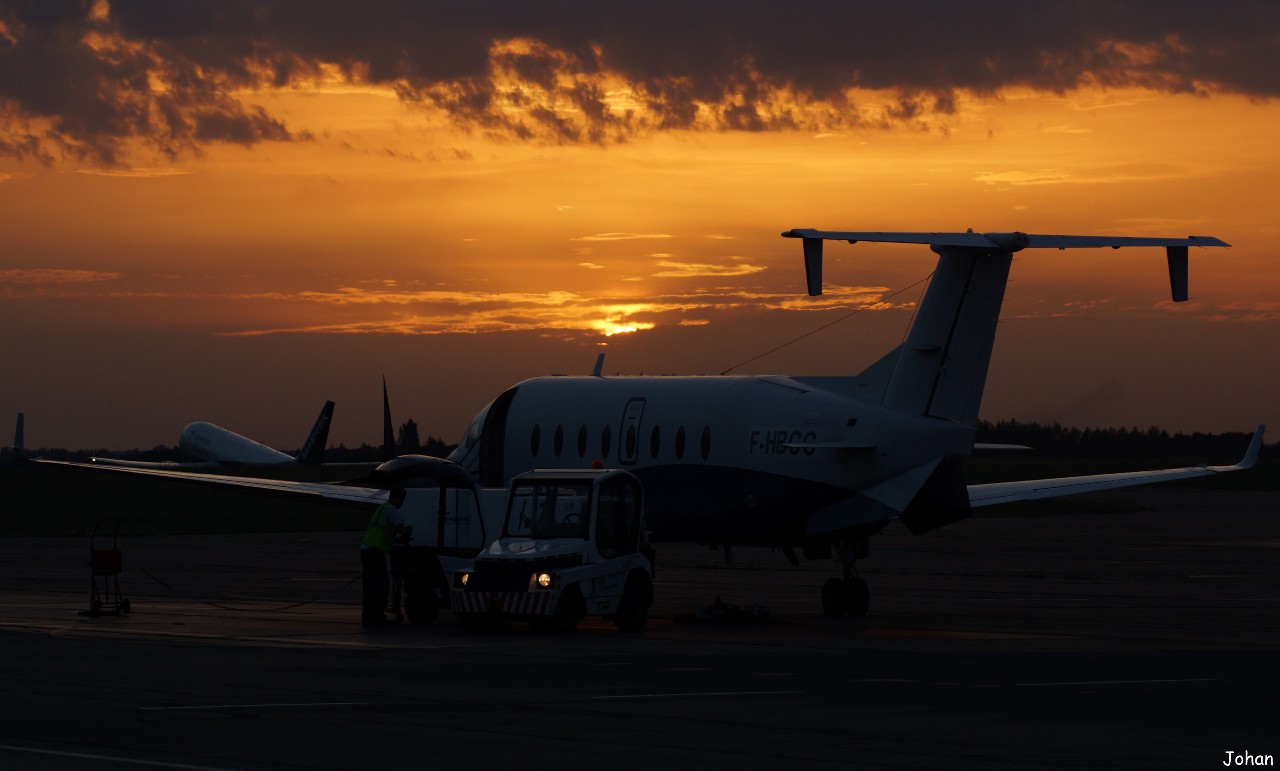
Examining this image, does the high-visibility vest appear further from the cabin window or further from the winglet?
the winglet

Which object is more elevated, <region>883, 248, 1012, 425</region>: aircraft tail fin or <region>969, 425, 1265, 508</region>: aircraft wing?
<region>883, 248, 1012, 425</region>: aircraft tail fin

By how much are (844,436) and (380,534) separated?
7.77m

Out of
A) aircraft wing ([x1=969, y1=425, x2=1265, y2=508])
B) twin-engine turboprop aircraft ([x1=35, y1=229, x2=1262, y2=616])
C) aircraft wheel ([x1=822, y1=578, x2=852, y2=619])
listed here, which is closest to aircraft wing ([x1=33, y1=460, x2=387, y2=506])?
twin-engine turboprop aircraft ([x1=35, y1=229, x2=1262, y2=616])

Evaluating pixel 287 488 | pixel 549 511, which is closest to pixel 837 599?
pixel 549 511

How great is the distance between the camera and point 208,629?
26953 millimetres

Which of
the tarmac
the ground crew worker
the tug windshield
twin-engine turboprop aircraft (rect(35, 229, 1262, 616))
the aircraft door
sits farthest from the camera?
the aircraft door

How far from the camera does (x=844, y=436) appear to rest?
30938 millimetres

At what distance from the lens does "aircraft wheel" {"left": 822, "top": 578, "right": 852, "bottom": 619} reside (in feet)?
103

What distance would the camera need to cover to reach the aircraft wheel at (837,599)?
3134cm

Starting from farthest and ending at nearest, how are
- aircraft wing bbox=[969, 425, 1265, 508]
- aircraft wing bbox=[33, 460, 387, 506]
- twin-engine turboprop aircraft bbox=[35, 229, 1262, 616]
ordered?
aircraft wing bbox=[969, 425, 1265, 508], aircraft wing bbox=[33, 460, 387, 506], twin-engine turboprop aircraft bbox=[35, 229, 1262, 616]

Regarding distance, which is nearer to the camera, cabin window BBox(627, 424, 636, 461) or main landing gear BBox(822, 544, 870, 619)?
main landing gear BBox(822, 544, 870, 619)

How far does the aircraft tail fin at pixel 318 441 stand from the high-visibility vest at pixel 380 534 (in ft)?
270

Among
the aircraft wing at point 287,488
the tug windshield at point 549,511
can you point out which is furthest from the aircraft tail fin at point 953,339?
the aircraft wing at point 287,488

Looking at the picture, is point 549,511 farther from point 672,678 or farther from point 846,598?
point 672,678
